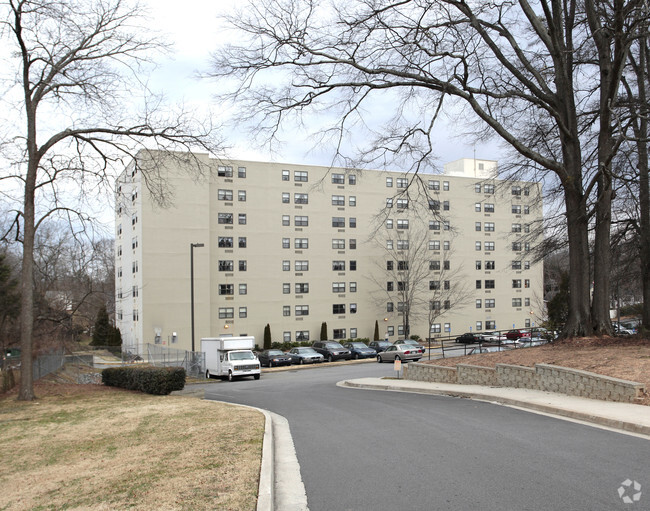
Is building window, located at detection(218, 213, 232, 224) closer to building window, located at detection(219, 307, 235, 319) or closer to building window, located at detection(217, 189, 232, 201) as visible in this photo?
building window, located at detection(217, 189, 232, 201)

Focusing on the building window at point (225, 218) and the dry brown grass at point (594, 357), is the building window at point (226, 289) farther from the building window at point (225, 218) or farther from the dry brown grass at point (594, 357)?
the dry brown grass at point (594, 357)

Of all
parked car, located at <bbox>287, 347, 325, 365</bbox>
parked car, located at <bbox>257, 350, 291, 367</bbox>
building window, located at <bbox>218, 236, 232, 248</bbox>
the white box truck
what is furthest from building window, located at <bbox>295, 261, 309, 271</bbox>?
the white box truck

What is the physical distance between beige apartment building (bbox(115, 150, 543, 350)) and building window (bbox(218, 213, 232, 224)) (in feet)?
0.66

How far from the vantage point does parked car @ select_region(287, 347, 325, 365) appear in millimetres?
43688

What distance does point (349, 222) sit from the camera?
2367 inches

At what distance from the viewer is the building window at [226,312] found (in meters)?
54.2

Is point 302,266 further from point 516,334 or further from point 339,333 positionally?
point 516,334

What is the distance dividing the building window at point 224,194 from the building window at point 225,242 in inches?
150

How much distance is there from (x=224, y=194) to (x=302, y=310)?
13963 mm

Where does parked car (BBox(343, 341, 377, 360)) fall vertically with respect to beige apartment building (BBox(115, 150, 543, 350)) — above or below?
below

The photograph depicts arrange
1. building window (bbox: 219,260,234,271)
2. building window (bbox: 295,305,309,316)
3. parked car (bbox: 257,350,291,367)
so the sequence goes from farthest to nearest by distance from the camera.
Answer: building window (bbox: 295,305,309,316), building window (bbox: 219,260,234,271), parked car (bbox: 257,350,291,367)

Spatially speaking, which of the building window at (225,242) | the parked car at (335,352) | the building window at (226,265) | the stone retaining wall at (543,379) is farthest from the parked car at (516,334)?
the stone retaining wall at (543,379)

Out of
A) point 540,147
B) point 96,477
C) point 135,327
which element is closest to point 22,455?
point 96,477

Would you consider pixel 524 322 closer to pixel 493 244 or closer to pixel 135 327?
pixel 493 244
